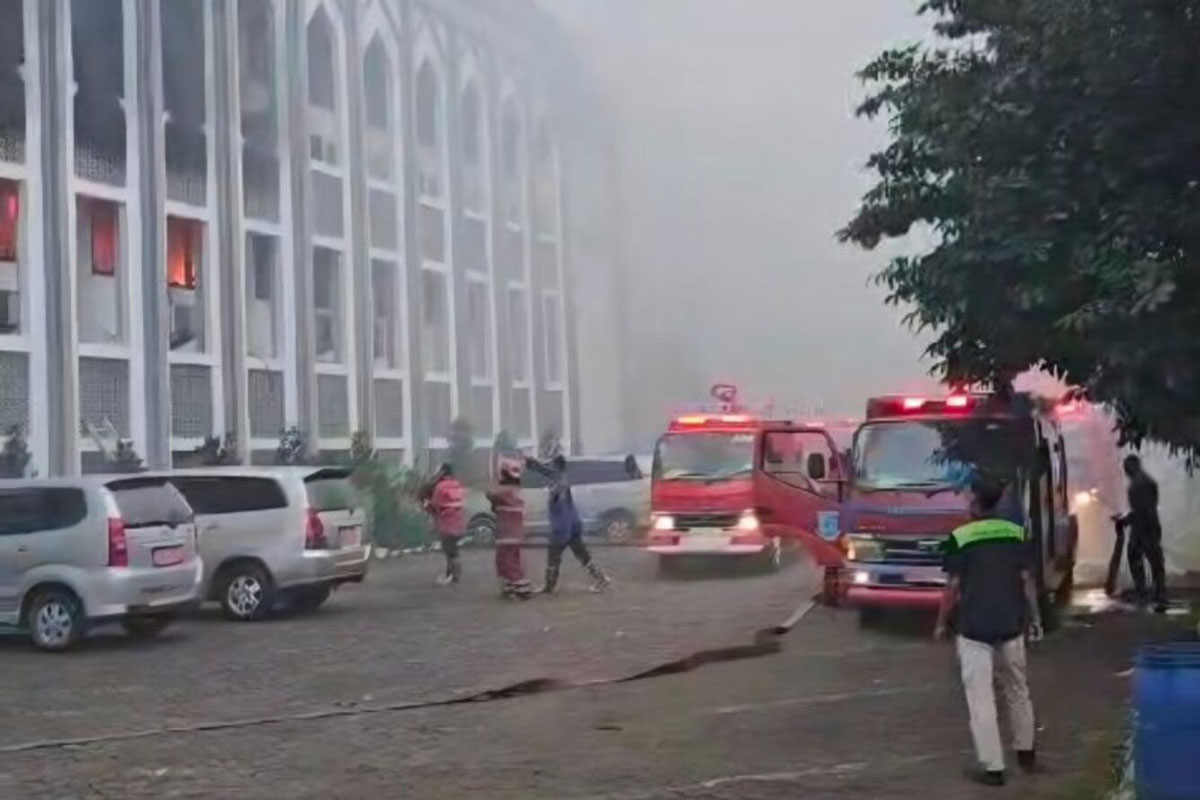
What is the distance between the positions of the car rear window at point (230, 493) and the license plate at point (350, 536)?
620mm

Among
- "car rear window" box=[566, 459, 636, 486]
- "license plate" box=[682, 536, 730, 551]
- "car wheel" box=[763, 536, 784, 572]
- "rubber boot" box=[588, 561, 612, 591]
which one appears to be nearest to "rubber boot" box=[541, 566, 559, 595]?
"rubber boot" box=[588, 561, 612, 591]

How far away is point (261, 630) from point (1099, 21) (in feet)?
26.4

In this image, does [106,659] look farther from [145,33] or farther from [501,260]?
[501,260]

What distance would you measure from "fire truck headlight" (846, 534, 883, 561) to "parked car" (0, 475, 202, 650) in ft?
15.6

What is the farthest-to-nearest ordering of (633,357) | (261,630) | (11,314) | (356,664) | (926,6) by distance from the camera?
(633,357)
(11,314)
(261,630)
(356,664)
(926,6)

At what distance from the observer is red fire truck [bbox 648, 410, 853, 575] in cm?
1644

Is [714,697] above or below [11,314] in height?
below

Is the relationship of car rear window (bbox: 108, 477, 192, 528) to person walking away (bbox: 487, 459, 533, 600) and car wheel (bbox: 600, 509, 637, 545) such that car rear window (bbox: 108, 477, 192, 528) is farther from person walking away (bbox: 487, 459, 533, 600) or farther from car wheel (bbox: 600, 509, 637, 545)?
car wheel (bbox: 600, 509, 637, 545)

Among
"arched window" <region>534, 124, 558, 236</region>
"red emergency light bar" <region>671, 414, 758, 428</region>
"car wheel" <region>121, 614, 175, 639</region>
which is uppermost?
"arched window" <region>534, 124, 558, 236</region>

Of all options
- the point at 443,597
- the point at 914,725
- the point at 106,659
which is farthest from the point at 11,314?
the point at 914,725

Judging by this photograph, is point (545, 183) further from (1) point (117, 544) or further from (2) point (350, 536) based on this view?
(1) point (117, 544)

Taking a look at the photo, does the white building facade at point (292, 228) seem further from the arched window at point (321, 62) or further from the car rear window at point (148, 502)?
the car rear window at point (148, 502)

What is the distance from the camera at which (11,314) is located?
17438 millimetres

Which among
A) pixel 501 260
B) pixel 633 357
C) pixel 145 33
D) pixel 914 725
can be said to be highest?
pixel 145 33
